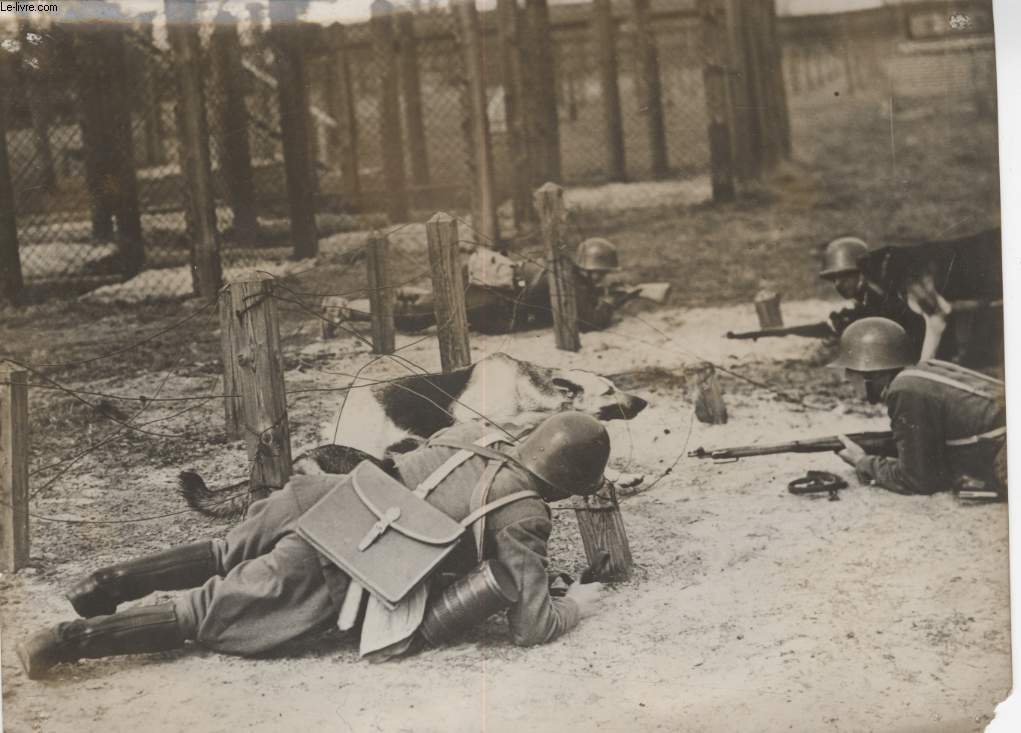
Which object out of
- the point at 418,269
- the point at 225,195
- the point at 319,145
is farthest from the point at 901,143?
the point at 225,195

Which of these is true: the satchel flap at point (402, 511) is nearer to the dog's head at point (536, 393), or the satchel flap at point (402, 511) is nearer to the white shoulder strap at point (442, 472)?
the white shoulder strap at point (442, 472)

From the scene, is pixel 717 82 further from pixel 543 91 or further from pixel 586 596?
pixel 586 596

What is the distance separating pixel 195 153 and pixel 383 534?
62.4 inches

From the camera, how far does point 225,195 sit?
446 centimetres

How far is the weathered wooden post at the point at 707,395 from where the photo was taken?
15.3 feet

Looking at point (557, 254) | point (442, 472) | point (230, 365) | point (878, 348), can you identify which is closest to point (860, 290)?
point (878, 348)

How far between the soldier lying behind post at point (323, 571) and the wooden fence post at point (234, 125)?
40.7 inches

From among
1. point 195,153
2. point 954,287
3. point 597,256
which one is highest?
point 195,153

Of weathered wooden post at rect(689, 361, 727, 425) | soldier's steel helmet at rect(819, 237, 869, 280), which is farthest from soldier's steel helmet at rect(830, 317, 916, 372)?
weathered wooden post at rect(689, 361, 727, 425)

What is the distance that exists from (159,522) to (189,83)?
5.30 ft

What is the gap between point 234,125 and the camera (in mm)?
4438

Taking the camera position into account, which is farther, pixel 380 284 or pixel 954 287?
pixel 954 287

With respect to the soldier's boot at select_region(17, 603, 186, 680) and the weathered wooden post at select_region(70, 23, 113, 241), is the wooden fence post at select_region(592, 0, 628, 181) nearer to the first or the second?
the weathered wooden post at select_region(70, 23, 113, 241)

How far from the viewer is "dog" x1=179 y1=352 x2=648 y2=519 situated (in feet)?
14.0
